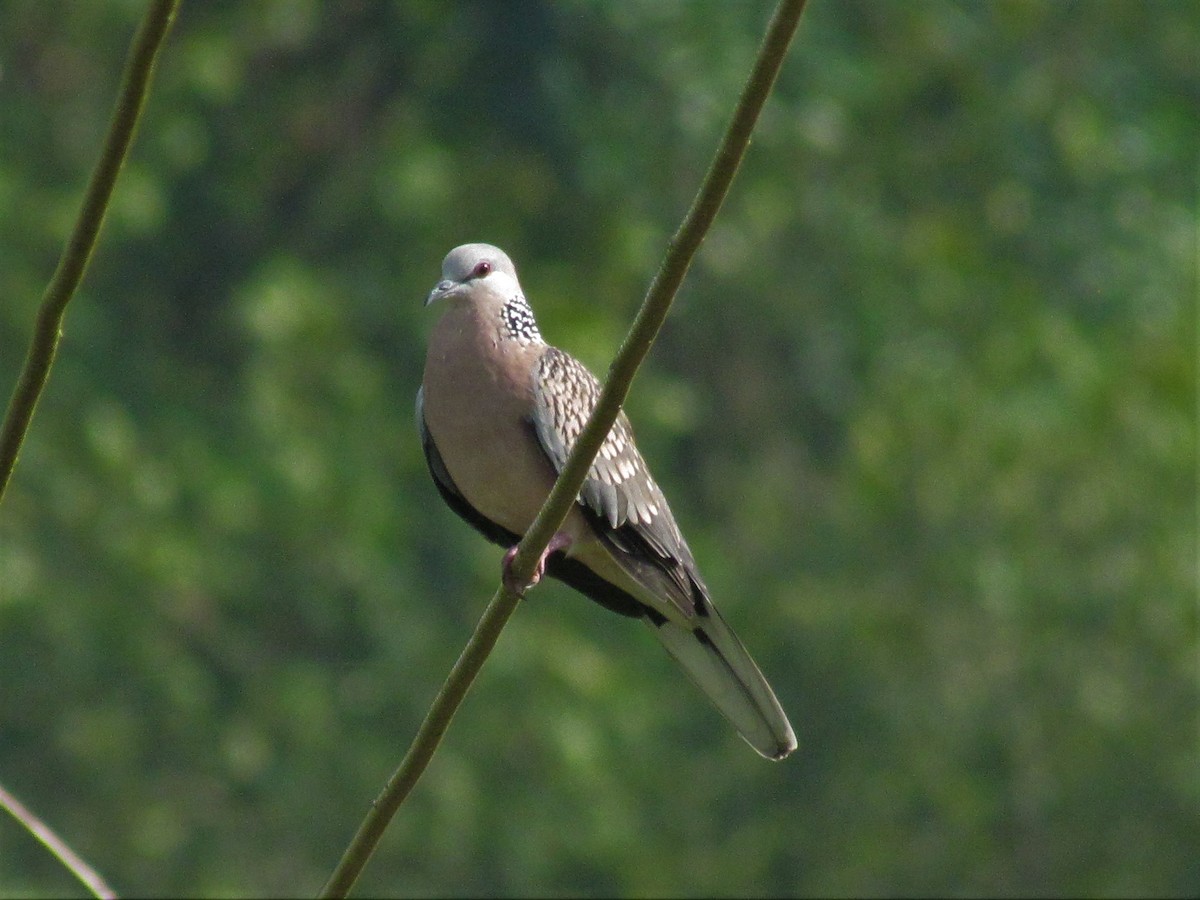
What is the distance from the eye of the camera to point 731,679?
388cm

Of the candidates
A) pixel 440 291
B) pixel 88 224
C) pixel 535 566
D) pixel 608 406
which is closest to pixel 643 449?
pixel 440 291

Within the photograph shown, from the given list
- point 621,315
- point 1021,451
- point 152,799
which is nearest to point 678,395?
point 621,315

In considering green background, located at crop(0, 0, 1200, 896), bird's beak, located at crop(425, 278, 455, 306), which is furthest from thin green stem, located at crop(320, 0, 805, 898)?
green background, located at crop(0, 0, 1200, 896)

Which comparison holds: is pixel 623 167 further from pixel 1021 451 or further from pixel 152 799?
pixel 152 799

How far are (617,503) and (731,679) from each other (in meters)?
0.41

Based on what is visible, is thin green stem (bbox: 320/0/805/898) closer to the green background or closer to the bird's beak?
the bird's beak

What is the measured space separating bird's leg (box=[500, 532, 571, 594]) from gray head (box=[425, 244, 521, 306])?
561 millimetres

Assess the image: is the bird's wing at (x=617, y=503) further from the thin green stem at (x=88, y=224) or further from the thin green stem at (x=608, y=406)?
the thin green stem at (x=88, y=224)

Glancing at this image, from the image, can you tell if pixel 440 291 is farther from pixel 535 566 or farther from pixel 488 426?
pixel 535 566

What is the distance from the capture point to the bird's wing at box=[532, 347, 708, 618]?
396cm

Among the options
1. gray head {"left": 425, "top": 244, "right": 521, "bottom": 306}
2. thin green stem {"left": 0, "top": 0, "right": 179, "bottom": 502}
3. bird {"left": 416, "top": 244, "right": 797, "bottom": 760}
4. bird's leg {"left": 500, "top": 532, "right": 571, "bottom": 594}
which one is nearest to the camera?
thin green stem {"left": 0, "top": 0, "right": 179, "bottom": 502}

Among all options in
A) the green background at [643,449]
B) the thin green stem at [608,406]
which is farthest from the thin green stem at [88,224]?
the green background at [643,449]

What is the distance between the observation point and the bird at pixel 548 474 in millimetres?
3944

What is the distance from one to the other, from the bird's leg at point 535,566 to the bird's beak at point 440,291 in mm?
538
